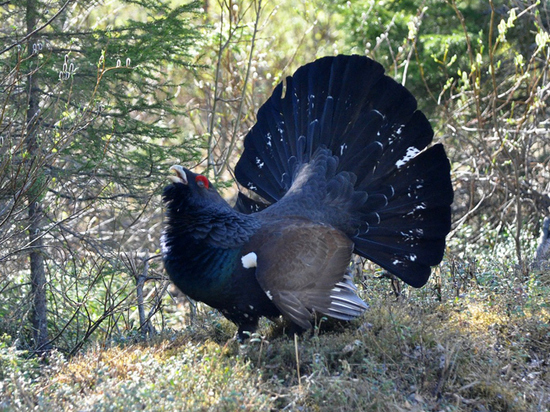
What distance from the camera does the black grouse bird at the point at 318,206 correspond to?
524cm

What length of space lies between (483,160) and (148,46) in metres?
5.67

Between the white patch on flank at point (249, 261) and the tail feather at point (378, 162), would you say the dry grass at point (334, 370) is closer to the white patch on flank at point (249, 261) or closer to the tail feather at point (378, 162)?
the white patch on flank at point (249, 261)

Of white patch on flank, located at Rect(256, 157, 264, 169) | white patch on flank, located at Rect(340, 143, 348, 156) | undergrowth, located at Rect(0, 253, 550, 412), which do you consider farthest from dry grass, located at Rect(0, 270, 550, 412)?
white patch on flank, located at Rect(256, 157, 264, 169)

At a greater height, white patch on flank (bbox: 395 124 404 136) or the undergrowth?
white patch on flank (bbox: 395 124 404 136)

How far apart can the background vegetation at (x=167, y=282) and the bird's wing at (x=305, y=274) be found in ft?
0.88

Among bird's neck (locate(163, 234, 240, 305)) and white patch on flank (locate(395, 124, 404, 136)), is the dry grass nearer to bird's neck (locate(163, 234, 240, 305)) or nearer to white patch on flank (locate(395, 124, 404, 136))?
bird's neck (locate(163, 234, 240, 305))

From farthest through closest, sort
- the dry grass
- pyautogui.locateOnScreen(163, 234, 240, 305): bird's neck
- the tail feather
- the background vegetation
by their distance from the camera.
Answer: the tail feather < pyautogui.locateOnScreen(163, 234, 240, 305): bird's neck < the background vegetation < the dry grass

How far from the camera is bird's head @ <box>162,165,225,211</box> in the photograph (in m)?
5.43

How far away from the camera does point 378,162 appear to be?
644 cm

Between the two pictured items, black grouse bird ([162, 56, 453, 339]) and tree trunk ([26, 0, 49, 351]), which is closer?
black grouse bird ([162, 56, 453, 339])

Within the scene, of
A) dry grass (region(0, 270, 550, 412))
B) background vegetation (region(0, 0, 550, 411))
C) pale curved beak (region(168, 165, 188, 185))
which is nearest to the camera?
dry grass (region(0, 270, 550, 412))

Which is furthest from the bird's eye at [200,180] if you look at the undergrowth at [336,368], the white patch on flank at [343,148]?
the white patch on flank at [343,148]

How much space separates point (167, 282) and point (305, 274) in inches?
81.9

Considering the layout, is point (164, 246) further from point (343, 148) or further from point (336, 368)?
point (343, 148)
